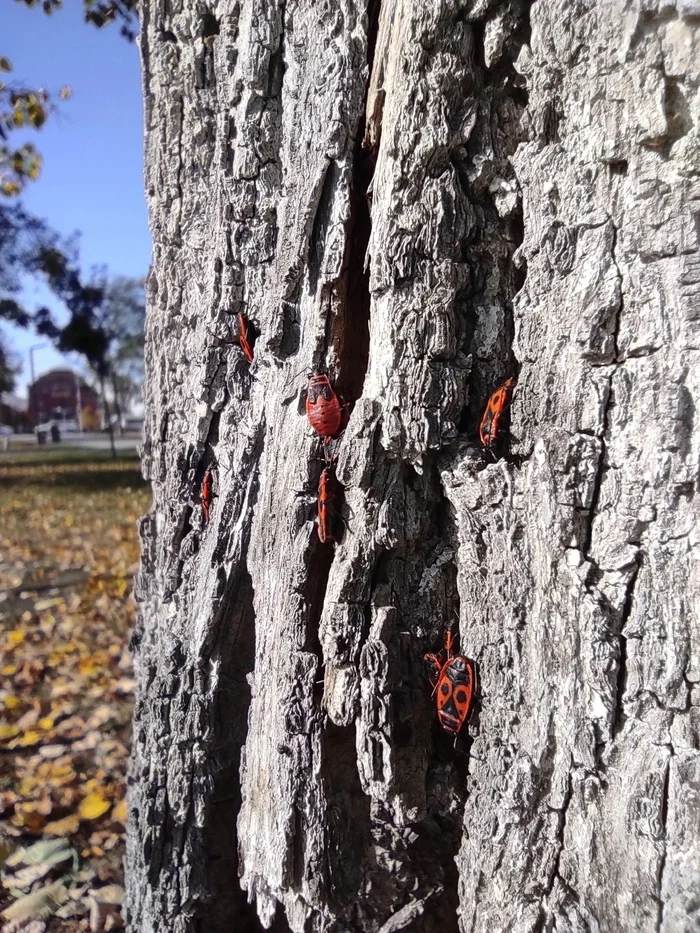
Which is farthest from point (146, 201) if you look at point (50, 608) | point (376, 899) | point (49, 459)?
point (49, 459)

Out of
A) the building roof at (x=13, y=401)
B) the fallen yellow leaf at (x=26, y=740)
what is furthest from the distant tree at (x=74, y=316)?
the fallen yellow leaf at (x=26, y=740)

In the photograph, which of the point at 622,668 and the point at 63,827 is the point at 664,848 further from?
the point at 63,827

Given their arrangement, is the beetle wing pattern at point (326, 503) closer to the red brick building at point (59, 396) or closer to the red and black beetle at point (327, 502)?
the red and black beetle at point (327, 502)

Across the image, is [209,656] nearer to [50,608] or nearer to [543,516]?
[543,516]

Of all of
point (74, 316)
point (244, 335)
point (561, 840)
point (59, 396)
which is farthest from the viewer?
point (59, 396)

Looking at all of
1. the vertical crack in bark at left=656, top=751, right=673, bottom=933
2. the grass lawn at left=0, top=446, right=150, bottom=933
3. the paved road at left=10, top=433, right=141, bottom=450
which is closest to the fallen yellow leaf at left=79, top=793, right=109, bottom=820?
the grass lawn at left=0, top=446, right=150, bottom=933

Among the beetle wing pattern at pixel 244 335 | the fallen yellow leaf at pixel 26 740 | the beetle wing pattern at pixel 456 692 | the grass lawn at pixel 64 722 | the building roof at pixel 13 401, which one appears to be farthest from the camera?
the building roof at pixel 13 401

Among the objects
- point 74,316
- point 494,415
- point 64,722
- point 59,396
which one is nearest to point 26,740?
point 64,722

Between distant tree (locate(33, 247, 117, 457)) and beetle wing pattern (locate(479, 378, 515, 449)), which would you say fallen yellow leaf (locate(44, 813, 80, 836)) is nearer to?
beetle wing pattern (locate(479, 378, 515, 449))
